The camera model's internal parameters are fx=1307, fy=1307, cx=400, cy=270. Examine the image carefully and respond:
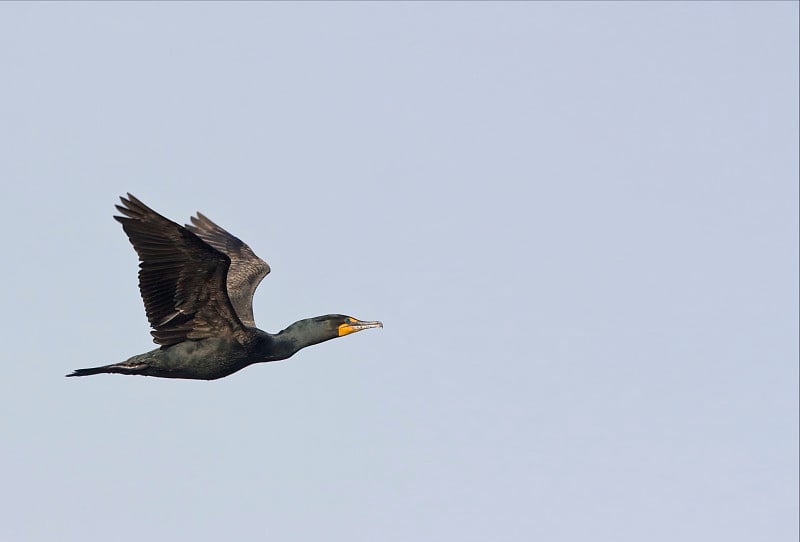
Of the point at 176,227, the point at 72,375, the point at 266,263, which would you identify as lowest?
the point at 72,375

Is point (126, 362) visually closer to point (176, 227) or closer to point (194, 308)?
point (194, 308)

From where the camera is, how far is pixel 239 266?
984 inches

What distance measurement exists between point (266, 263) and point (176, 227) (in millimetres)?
7266

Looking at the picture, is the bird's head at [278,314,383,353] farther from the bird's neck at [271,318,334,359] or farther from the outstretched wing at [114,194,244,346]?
the outstretched wing at [114,194,244,346]

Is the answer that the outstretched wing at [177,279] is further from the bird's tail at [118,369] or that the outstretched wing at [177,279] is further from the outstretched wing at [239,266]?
the outstretched wing at [239,266]

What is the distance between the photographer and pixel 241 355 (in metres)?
20.1

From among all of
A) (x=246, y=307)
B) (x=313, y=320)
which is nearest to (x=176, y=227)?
(x=313, y=320)

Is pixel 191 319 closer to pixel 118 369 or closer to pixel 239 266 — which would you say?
pixel 118 369

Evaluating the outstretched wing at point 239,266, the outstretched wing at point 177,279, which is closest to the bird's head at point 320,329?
the outstretched wing at point 177,279

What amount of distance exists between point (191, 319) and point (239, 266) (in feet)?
17.6

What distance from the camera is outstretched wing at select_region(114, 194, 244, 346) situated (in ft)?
59.8

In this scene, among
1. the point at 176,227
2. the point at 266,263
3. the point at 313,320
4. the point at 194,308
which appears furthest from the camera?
the point at 266,263

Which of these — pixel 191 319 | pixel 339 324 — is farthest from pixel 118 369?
pixel 339 324

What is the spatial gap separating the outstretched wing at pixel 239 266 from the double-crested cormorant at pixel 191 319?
2.07m
